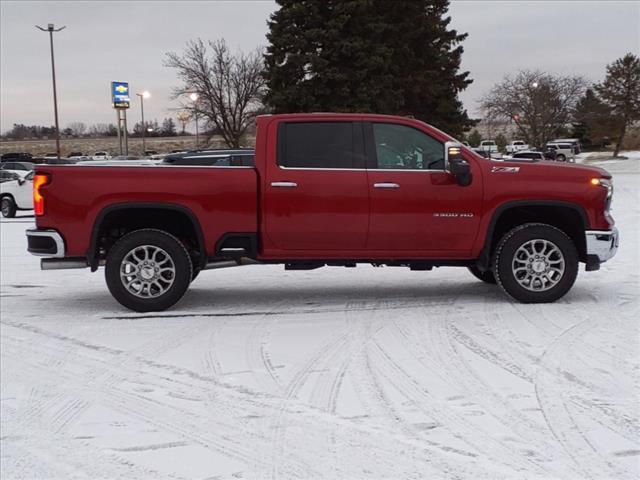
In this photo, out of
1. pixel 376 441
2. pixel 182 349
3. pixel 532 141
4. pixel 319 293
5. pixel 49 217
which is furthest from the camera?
pixel 532 141

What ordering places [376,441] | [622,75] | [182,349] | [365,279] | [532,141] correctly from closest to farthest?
[376,441]
[182,349]
[365,279]
[532,141]
[622,75]

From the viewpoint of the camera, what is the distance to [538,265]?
6.65 m

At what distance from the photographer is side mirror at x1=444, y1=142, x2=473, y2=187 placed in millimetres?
6324

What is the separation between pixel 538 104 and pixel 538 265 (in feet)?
171

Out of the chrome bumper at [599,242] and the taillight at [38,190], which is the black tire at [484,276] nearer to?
the chrome bumper at [599,242]

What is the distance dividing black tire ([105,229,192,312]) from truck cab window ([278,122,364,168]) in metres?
1.41

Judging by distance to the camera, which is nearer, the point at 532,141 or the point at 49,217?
the point at 49,217

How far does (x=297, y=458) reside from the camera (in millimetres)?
3334

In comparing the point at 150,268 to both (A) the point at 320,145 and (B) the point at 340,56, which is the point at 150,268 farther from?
(B) the point at 340,56

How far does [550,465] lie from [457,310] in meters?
3.32

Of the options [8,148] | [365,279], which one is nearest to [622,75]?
[365,279]

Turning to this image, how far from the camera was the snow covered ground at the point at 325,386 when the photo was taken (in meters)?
3.31

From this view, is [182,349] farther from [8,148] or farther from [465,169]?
[8,148]

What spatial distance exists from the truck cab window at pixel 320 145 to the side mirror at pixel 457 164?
2.89 feet
